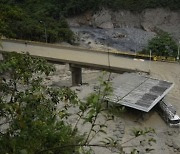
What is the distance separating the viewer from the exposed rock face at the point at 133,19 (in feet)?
193

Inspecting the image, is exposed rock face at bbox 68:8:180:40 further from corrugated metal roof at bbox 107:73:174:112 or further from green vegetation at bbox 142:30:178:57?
corrugated metal roof at bbox 107:73:174:112

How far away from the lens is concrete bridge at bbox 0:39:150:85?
1110 inches

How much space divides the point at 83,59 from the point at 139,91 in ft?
27.3

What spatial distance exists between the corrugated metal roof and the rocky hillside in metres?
29.4

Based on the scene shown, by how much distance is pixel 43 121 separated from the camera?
5711mm

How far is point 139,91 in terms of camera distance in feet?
73.9

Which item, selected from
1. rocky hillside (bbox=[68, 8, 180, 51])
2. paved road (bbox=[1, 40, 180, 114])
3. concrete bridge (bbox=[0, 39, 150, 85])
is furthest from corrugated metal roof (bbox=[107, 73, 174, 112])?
rocky hillside (bbox=[68, 8, 180, 51])

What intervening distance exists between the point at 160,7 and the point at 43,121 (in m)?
57.5

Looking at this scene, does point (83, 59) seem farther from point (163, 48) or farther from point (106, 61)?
point (163, 48)

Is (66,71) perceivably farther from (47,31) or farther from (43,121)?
(43,121)

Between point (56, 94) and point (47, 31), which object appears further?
point (47, 31)

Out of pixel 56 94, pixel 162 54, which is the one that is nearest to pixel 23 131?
pixel 56 94

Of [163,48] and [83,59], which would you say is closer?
[83,59]

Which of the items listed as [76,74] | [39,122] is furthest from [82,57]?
[39,122]
